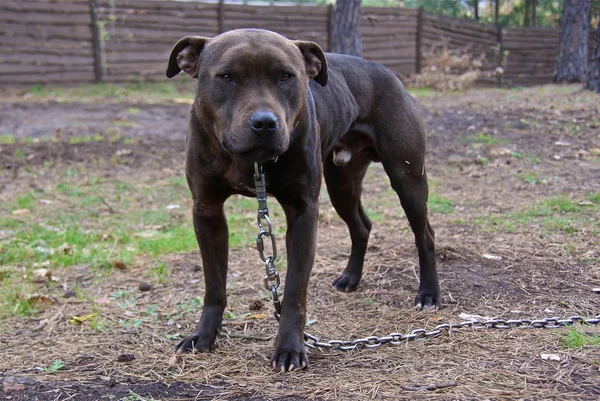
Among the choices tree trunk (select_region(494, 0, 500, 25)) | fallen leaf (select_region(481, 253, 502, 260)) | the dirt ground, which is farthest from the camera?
tree trunk (select_region(494, 0, 500, 25))

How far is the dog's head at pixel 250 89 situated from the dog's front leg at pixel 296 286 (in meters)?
0.52

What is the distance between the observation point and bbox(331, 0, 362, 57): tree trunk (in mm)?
12398

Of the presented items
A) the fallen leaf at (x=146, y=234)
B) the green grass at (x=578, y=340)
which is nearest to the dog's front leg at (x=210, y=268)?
the green grass at (x=578, y=340)

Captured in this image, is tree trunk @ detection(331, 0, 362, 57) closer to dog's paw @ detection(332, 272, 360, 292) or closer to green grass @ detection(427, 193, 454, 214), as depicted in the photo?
green grass @ detection(427, 193, 454, 214)

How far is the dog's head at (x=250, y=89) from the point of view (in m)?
3.29

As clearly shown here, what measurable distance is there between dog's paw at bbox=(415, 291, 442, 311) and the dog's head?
1711mm

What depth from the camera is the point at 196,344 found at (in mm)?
4008

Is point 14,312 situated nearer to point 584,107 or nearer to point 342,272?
point 342,272

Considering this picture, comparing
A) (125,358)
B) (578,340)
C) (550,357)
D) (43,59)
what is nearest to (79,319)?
(125,358)

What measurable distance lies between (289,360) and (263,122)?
4.16 feet

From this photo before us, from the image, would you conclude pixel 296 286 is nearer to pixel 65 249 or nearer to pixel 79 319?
pixel 79 319

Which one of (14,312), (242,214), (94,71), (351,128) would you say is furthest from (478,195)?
(94,71)

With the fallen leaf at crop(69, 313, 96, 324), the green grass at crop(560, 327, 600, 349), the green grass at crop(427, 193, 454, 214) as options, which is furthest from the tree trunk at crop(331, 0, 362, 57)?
the green grass at crop(560, 327, 600, 349)

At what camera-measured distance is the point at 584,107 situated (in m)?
11.4
